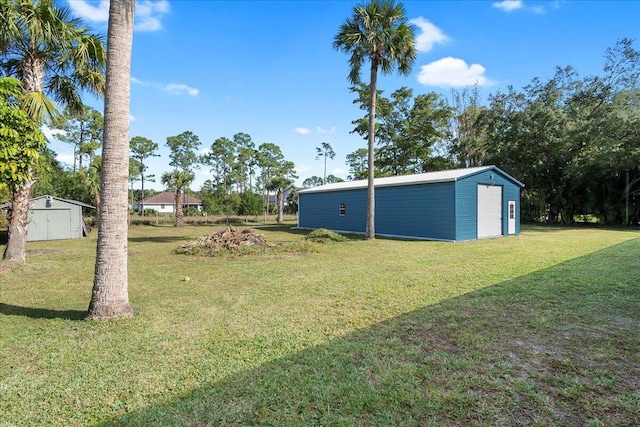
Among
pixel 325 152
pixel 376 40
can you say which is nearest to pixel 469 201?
pixel 376 40

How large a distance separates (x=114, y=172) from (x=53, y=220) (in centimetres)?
1551

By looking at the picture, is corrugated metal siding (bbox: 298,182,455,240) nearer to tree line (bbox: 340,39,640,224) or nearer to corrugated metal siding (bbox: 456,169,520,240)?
corrugated metal siding (bbox: 456,169,520,240)

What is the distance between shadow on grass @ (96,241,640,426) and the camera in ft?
7.39

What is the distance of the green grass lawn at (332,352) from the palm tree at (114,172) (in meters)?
0.41

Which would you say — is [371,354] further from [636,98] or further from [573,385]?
[636,98]

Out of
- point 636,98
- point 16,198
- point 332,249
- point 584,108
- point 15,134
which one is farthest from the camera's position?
point 584,108

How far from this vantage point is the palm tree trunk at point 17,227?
859 cm

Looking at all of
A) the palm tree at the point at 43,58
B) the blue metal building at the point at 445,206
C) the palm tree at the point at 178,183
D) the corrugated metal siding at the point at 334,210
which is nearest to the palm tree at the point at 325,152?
the palm tree at the point at 178,183

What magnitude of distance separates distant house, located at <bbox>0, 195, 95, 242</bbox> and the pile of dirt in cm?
932

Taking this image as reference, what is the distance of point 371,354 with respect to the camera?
126 inches

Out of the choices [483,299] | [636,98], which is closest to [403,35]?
[483,299]

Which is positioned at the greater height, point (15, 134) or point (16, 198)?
point (15, 134)

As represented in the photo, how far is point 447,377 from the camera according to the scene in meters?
2.74

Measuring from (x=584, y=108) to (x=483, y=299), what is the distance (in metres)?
25.4
